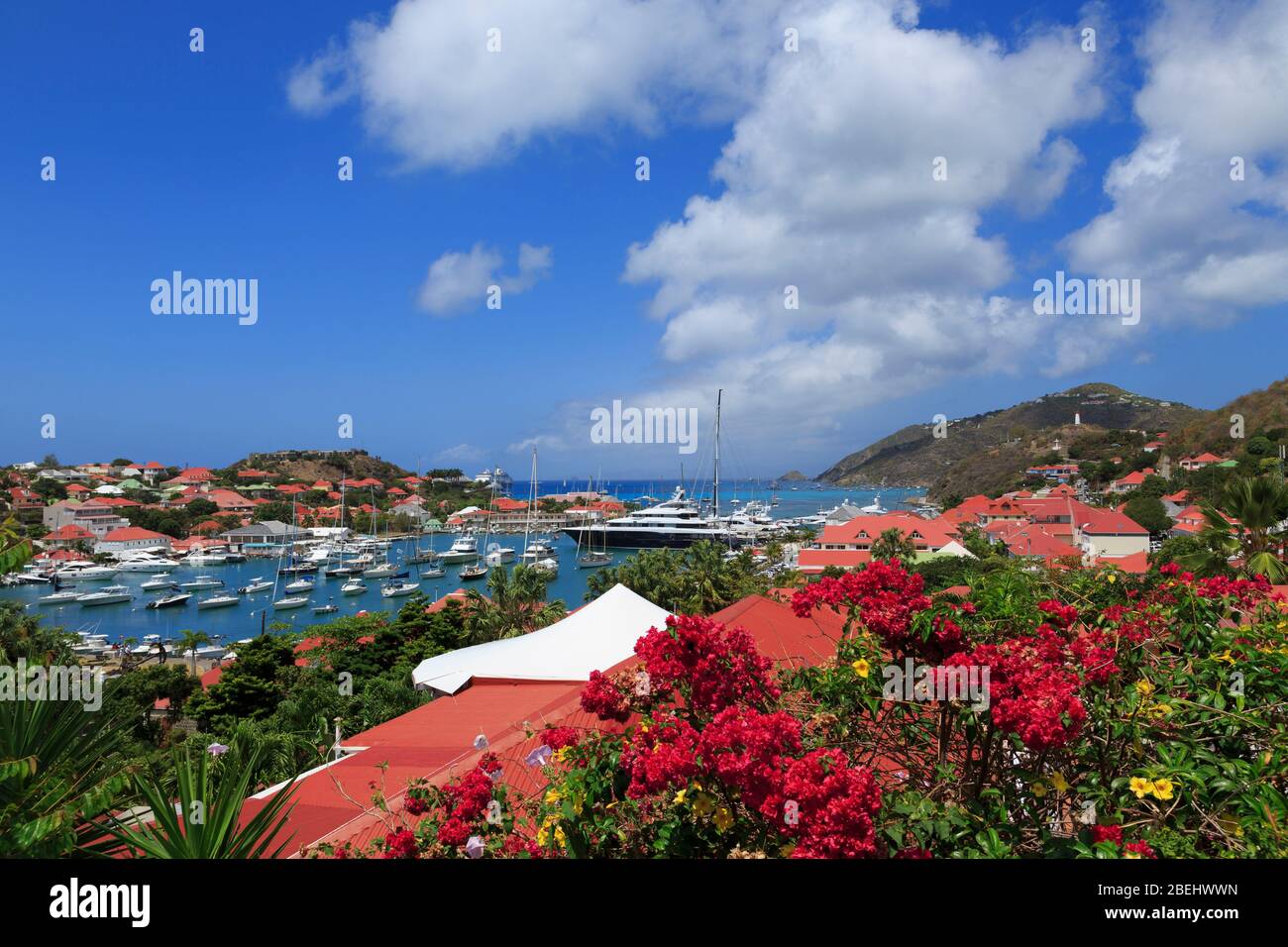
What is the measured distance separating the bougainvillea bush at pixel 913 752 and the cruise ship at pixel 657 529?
5827 cm

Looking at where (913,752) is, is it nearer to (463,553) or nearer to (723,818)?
(723,818)

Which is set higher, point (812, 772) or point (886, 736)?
point (812, 772)

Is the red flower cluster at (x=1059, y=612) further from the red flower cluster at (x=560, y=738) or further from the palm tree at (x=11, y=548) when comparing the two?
the palm tree at (x=11, y=548)

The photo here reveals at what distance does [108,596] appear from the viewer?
4691 cm

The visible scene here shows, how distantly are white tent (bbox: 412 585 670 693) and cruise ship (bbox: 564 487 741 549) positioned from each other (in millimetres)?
50959

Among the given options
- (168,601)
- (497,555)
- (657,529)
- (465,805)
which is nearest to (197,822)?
(465,805)

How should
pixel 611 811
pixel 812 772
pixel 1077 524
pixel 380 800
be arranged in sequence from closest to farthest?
pixel 812 772, pixel 611 811, pixel 380 800, pixel 1077 524

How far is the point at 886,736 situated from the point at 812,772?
959mm

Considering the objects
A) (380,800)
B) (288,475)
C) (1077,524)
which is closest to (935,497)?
(1077,524)

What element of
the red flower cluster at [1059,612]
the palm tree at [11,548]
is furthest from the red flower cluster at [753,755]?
the palm tree at [11,548]
